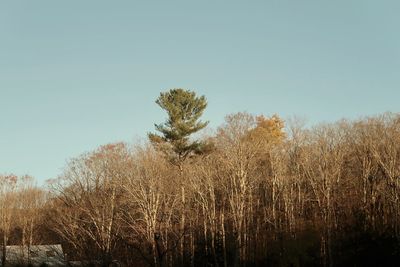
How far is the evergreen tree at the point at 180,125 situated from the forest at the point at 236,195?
0.11m

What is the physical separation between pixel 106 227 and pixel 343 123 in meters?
23.2

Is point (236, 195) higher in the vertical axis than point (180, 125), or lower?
lower

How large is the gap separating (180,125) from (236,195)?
11356 mm

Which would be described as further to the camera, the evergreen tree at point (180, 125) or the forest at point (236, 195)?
the evergreen tree at point (180, 125)

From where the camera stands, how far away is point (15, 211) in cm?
5662

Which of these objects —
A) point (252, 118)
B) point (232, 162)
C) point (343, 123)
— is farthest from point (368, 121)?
point (232, 162)

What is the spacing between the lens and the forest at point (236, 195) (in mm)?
35594

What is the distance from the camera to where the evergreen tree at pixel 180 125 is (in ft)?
150

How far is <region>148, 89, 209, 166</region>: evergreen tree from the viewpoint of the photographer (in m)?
45.6

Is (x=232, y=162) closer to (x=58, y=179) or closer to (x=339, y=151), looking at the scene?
(x=339, y=151)

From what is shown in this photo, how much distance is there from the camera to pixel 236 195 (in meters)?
37.9

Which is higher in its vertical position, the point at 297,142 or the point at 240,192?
the point at 297,142

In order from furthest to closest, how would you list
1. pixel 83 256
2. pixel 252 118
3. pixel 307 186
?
pixel 307 186 < pixel 83 256 < pixel 252 118

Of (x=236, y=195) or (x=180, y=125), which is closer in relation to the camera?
(x=236, y=195)
